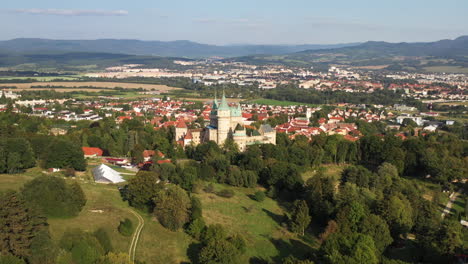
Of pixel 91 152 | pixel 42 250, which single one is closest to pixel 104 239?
pixel 42 250

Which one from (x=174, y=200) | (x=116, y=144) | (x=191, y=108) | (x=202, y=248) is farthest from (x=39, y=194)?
(x=191, y=108)

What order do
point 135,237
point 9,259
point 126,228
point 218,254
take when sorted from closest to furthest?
1. point 9,259
2. point 218,254
3. point 126,228
4. point 135,237

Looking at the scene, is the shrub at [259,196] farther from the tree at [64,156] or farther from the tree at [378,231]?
the tree at [64,156]

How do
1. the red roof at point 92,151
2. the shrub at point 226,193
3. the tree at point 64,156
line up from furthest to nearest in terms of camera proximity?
1. the red roof at point 92,151
2. the tree at point 64,156
3. the shrub at point 226,193

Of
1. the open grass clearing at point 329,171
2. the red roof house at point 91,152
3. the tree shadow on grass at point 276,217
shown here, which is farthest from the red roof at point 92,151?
the tree shadow on grass at point 276,217

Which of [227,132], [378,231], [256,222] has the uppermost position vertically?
[227,132]

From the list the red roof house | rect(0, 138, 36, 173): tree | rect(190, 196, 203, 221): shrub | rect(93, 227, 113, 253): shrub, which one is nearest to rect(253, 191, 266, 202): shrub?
rect(190, 196, 203, 221): shrub

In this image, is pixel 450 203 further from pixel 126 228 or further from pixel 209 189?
pixel 126 228
